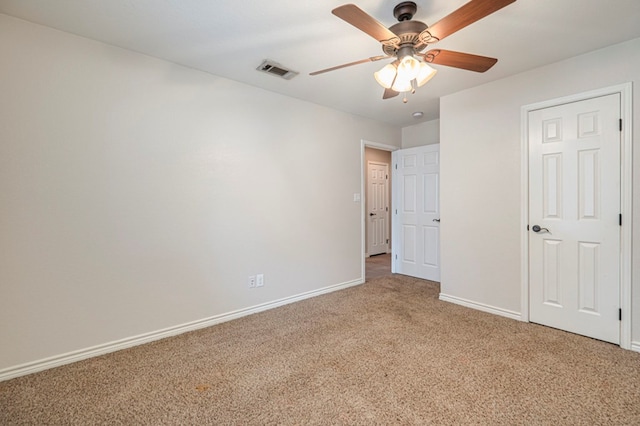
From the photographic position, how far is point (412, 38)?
5.47 ft

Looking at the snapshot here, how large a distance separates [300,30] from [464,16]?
1.12 metres

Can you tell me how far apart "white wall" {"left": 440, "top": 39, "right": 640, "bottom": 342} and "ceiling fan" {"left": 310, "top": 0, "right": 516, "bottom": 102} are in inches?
50.8

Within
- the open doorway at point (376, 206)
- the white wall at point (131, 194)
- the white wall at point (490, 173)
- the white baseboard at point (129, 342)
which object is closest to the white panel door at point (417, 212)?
the white wall at point (490, 173)

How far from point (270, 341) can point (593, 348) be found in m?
2.60

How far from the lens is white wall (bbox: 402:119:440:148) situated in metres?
4.33

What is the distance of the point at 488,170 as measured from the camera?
9.96 feet

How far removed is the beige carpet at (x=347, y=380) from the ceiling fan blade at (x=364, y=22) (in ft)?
6.81

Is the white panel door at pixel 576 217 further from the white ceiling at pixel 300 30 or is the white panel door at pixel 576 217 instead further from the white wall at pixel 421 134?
the white wall at pixel 421 134

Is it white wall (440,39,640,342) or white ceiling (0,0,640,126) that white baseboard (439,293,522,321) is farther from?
white ceiling (0,0,640,126)

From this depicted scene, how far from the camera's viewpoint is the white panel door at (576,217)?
7.68 ft

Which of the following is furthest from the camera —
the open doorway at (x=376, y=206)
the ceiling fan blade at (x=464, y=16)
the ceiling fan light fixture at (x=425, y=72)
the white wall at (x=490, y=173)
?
the open doorway at (x=376, y=206)

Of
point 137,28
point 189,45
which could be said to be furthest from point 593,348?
point 137,28

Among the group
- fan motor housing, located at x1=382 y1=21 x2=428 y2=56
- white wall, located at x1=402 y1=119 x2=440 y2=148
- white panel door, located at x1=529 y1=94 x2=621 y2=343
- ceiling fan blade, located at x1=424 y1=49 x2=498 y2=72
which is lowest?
white panel door, located at x1=529 y1=94 x2=621 y2=343

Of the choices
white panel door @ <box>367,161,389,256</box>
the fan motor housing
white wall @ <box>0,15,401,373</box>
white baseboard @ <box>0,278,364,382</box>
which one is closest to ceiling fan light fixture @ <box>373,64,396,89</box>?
the fan motor housing
